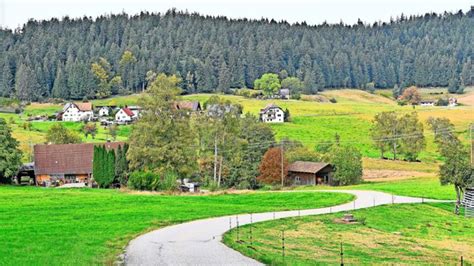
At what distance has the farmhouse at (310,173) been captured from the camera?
78.7 metres

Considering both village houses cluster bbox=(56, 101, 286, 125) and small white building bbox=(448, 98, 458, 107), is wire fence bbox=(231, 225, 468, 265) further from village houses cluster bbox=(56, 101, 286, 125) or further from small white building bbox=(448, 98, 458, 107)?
small white building bbox=(448, 98, 458, 107)

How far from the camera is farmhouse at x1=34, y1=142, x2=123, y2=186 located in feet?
266

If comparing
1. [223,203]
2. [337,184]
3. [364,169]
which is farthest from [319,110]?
[223,203]

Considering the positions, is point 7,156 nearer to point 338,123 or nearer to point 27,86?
point 338,123

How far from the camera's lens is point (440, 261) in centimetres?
2550

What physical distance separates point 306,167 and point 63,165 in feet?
95.9

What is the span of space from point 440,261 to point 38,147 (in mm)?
A: 64573

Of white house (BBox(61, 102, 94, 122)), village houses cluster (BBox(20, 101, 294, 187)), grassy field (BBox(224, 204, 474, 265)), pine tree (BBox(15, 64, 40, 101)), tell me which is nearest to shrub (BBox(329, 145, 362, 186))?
village houses cluster (BBox(20, 101, 294, 187))

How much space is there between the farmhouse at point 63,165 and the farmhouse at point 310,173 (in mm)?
21118

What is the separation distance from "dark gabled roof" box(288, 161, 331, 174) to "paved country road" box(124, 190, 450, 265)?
3839 centimetres

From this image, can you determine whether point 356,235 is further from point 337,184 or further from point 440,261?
point 337,184

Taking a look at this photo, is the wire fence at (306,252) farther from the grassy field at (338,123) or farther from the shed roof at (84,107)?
the shed roof at (84,107)

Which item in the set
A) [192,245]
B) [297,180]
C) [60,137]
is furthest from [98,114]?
[192,245]

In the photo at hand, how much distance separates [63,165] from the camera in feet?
266
